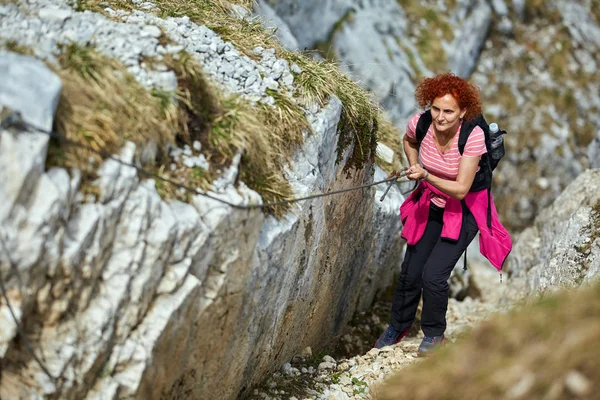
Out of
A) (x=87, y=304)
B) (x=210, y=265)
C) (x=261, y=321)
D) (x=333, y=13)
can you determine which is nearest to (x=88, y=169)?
→ (x=87, y=304)

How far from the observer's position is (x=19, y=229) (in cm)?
443

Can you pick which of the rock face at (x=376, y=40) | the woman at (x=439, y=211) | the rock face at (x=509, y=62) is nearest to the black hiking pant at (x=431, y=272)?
the woman at (x=439, y=211)

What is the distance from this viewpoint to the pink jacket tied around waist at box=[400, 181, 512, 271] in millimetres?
7742

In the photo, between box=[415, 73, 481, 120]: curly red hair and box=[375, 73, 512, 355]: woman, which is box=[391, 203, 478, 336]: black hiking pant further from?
box=[415, 73, 481, 120]: curly red hair

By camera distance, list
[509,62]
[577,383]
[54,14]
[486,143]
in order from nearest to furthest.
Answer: [577,383]
[54,14]
[486,143]
[509,62]

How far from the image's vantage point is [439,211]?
26.3 feet

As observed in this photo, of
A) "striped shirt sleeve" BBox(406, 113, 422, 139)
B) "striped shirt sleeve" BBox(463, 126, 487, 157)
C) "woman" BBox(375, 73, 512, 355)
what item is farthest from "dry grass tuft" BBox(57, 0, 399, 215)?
"striped shirt sleeve" BBox(463, 126, 487, 157)

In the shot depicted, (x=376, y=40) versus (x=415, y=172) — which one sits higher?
(x=415, y=172)

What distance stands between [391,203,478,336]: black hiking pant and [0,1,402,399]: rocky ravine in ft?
4.91

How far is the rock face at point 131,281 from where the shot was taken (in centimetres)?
450

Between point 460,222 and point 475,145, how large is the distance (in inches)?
43.1

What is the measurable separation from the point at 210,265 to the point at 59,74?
2022 mm

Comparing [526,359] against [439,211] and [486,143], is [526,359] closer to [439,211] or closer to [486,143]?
[486,143]

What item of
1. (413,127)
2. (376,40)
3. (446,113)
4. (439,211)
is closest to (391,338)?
(439,211)
